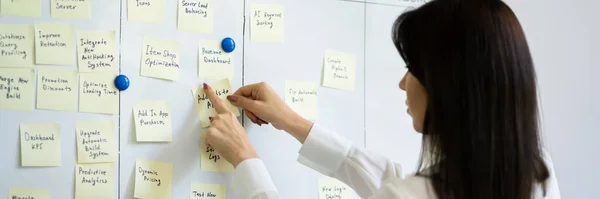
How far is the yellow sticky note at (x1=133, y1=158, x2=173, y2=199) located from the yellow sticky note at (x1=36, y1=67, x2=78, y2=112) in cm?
18

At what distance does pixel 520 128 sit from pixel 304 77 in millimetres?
570

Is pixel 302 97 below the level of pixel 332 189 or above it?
above

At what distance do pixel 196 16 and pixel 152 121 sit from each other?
24 centimetres

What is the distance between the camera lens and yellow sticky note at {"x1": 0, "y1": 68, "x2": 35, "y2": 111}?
1192 millimetres

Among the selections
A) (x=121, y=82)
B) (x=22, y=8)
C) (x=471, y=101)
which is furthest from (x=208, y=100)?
(x=471, y=101)

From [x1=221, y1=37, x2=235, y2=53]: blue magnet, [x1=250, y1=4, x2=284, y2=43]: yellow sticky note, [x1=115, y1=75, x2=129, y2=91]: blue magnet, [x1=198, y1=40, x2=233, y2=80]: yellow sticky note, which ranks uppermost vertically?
[x1=250, y1=4, x2=284, y2=43]: yellow sticky note

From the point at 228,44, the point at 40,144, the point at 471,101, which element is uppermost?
the point at 228,44

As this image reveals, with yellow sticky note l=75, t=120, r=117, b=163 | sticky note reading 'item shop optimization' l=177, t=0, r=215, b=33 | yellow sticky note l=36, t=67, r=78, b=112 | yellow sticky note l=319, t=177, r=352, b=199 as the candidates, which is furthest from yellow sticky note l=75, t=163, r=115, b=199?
yellow sticky note l=319, t=177, r=352, b=199

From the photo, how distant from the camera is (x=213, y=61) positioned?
137 centimetres

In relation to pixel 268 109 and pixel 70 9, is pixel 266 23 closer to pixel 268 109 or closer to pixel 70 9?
pixel 268 109

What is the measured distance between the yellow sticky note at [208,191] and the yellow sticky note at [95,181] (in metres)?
0.17

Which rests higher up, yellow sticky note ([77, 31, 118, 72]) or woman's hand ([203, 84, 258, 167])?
yellow sticky note ([77, 31, 118, 72])

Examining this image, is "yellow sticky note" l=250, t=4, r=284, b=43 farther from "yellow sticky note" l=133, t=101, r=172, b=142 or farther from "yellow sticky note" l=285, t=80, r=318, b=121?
"yellow sticky note" l=133, t=101, r=172, b=142

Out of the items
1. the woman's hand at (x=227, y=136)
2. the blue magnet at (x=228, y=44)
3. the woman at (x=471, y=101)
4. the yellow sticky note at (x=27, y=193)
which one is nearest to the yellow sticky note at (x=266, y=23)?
the blue magnet at (x=228, y=44)
